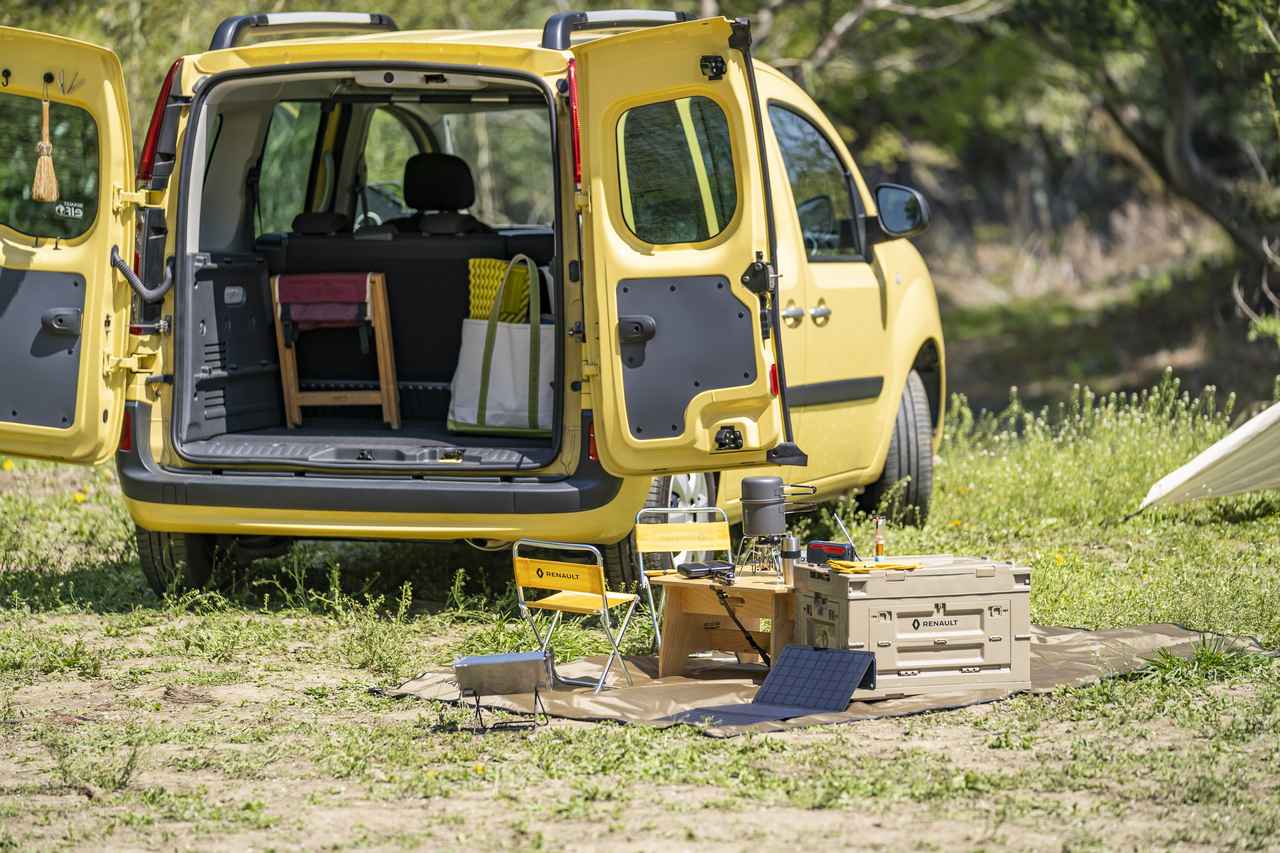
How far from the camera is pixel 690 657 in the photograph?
6.21m

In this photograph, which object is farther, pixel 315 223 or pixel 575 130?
pixel 315 223

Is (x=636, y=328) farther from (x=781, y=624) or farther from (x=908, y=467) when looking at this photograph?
(x=908, y=467)

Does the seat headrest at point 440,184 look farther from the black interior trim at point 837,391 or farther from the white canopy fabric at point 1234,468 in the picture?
the white canopy fabric at point 1234,468

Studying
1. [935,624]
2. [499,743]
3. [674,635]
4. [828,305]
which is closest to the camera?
[499,743]

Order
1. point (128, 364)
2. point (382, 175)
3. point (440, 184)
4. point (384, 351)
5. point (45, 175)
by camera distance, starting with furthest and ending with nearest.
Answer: point (382, 175)
point (440, 184)
point (384, 351)
point (128, 364)
point (45, 175)

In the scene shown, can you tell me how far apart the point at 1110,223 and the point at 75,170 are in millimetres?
19041

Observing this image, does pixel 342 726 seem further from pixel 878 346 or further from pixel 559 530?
pixel 878 346

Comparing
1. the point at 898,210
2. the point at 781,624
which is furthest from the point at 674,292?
the point at 898,210

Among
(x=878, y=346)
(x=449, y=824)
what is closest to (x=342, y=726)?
(x=449, y=824)

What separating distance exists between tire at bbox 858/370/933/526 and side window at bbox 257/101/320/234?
9.79 ft

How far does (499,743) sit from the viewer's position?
5121 mm

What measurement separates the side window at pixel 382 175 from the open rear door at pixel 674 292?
2.56 m

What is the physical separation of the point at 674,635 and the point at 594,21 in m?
2.37

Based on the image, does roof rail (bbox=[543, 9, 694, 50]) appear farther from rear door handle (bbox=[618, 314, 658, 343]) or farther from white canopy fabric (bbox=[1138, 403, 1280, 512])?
white canopy fabric (bbox=[1138, 403, 1280, 512])
